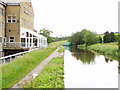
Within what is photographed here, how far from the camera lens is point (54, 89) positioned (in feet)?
24.8

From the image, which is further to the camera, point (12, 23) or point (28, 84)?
point (12, 23)

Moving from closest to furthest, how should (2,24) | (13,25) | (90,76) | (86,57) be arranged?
(90,76)
(2,24)
(13,25)
(86,57)

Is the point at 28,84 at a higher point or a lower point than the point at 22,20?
Answer: lower

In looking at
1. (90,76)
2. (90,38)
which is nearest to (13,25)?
(90,76)

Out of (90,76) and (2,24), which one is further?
(2,24)

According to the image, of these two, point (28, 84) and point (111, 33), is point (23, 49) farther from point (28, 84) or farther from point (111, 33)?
point (111, 33)

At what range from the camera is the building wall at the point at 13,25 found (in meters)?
26.2

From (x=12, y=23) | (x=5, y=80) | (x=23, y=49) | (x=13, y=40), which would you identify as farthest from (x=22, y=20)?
(x=5, y=80)

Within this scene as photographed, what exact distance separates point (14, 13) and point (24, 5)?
3.05 metres

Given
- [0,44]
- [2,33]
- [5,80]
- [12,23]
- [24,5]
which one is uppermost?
[24,5]

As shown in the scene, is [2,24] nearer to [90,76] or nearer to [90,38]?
[90,76]

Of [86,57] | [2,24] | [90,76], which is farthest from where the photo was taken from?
[86,57]

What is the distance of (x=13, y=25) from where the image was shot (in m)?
26.6

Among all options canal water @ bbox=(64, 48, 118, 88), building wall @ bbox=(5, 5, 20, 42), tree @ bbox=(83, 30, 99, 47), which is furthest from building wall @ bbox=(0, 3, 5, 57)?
tree @ bbox=(83, 30, 99, 47)
